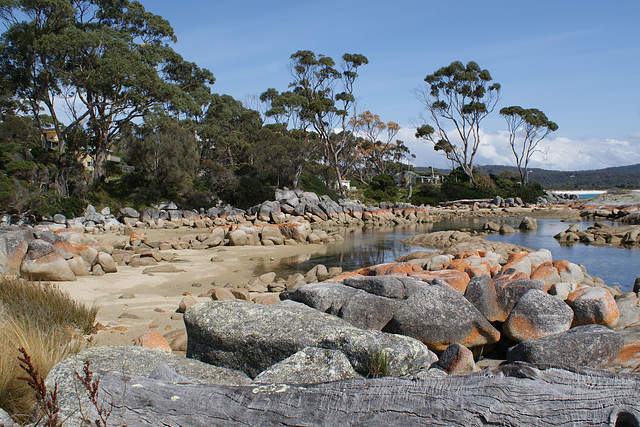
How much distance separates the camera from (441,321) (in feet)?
19.6

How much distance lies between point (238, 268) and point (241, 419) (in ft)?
44.6

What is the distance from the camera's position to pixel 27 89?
1224 inches

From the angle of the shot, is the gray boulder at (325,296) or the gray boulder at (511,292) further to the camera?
the gray boulder at (511,292)

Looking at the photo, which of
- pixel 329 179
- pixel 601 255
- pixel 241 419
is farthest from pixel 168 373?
pixel 329 179

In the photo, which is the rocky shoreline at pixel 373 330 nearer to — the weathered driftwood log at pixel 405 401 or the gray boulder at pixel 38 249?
the gray boulder at pixel 38 249

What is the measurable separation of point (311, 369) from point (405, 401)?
4.32ft

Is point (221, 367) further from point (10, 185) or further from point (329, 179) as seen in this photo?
point (329, 179)

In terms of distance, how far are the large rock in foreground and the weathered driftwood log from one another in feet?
4.48

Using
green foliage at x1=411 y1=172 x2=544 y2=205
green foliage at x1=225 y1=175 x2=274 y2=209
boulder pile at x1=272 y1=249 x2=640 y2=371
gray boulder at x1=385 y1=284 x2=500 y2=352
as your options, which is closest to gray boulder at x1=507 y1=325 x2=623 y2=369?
boulder pile at x1=272 y1=249 x2=640 y2=371

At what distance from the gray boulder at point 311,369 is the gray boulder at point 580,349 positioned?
88.2 inches

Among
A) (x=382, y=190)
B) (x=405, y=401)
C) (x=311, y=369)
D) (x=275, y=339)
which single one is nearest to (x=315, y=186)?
(x=382, y=190)

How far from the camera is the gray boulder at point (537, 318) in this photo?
20.5 feet

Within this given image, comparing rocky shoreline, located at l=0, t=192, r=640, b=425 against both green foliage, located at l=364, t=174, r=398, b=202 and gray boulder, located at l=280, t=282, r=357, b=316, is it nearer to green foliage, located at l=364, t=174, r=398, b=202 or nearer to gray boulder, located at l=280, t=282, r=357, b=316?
gray boulder, located at l=280, t=282, r=357, b=316

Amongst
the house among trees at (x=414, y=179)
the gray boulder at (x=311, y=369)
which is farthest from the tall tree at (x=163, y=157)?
the house among trees at (x=414, y=179)
